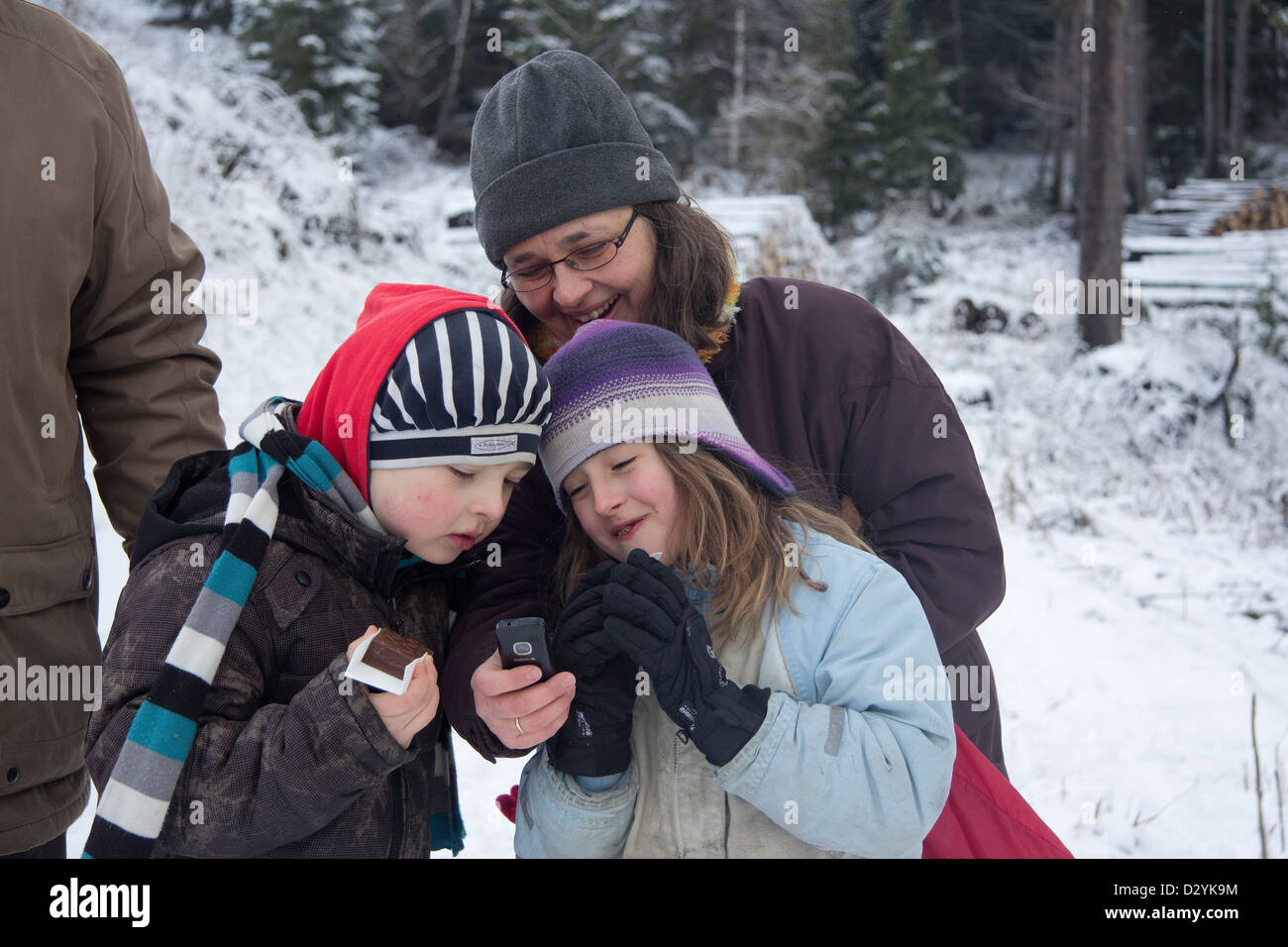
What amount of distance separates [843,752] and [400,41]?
2091 centimetres

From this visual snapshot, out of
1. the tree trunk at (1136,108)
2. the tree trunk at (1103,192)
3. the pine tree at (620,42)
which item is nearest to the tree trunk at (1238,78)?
the tree trunk at (1136,108)

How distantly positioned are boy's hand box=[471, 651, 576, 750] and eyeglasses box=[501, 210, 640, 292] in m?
0.94

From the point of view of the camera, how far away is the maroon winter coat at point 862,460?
6.43 feet

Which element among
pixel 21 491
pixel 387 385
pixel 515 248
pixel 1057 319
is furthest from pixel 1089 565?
pixel 1057 319

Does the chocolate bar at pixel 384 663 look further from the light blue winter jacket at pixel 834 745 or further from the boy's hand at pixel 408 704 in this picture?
the light blue winter jacket at pixel 834 745

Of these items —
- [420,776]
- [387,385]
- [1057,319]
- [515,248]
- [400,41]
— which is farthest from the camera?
[400,41]

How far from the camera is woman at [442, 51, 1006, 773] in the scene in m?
1.98

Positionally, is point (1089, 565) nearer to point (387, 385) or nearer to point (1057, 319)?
point (387, 385)

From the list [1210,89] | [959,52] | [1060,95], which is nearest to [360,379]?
[1210,89]

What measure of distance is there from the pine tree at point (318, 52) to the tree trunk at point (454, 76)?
2041 millimetres

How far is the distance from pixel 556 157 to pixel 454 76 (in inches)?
725

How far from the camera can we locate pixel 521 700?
154 cm

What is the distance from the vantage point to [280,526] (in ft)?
5.46

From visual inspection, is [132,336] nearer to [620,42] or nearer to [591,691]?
[591,691]
